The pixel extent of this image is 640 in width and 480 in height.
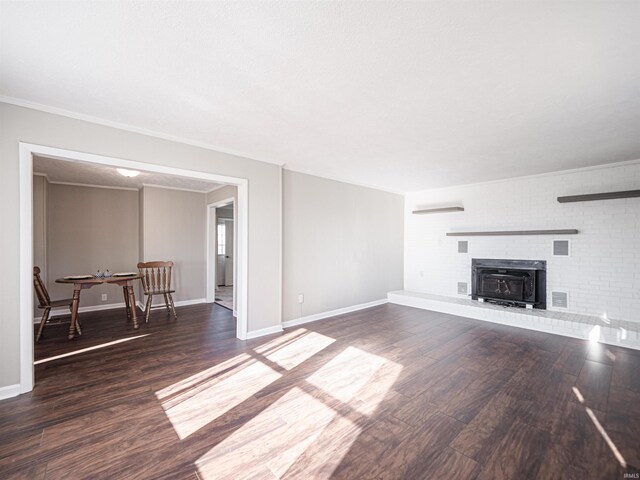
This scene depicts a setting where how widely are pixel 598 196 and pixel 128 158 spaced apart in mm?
6216

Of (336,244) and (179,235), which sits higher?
(179,235)

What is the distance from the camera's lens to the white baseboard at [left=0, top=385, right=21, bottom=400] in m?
2.35

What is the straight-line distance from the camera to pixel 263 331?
4.05 metres

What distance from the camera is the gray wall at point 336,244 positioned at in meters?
4.61

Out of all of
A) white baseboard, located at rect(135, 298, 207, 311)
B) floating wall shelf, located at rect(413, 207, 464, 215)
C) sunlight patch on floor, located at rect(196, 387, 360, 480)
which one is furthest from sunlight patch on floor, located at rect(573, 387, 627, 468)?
white baseboard, located at rect(135, 298, 207, 311)

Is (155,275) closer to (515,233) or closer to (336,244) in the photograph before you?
(336,244)

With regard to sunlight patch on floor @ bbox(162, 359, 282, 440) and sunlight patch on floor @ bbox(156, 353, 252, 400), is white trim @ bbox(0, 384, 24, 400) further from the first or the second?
sunlight patch on floor @ bbox(162, 359, 282, 440)

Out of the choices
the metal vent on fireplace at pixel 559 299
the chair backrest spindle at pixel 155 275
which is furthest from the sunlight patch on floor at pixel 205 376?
the metal vent on fireplace at pixel 559 299

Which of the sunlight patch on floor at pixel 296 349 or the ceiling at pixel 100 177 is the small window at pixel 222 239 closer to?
the ceiling at pixel 100 177

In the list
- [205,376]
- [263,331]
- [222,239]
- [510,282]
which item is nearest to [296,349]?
[263,331]

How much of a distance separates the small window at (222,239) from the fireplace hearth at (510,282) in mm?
6979

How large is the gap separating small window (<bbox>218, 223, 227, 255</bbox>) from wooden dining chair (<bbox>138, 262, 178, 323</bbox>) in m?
3.43

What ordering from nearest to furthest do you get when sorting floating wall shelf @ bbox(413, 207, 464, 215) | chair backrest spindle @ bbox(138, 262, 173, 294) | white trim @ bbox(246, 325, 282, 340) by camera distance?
1. white trim @ bbox(246, 325, 282, 340)
2. chair backrest spindle @ bbox(138, 262, 173, 294)
3. floating wall shelf @ bbox(413, 207, 464, 215)

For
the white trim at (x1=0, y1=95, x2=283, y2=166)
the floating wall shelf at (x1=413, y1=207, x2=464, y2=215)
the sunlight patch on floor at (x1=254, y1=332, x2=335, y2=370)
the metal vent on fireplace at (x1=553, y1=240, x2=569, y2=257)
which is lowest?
the sunlight patch on floor at (x1=254, y1=332, x2=335, y2=370)
